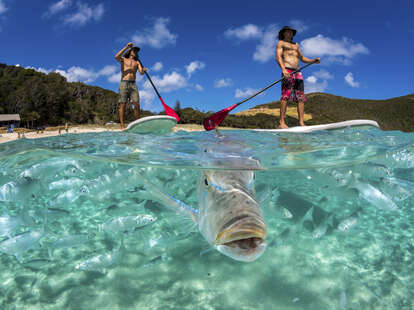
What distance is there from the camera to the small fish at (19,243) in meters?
2.74

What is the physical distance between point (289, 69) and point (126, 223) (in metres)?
7.22

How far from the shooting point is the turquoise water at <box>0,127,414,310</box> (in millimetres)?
2318

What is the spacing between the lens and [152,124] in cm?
766

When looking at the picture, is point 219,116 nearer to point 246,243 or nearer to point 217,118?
point 217,118

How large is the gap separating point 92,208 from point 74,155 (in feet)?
3.06

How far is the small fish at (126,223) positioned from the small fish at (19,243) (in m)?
0.78

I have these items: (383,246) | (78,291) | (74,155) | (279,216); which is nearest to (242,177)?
(279,216)

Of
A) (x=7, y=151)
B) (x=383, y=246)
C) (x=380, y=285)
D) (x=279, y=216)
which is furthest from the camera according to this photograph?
(x=7, y=151)

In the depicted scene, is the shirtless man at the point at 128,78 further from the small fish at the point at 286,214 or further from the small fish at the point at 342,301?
the small fish at the point at 342,301

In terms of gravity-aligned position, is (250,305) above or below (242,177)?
below

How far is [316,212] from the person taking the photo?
12.3ft

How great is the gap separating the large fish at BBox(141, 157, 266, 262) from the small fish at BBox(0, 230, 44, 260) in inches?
57.4

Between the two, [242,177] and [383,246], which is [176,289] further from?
[383,246]

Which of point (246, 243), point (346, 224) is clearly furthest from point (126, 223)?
point (346, 224)
